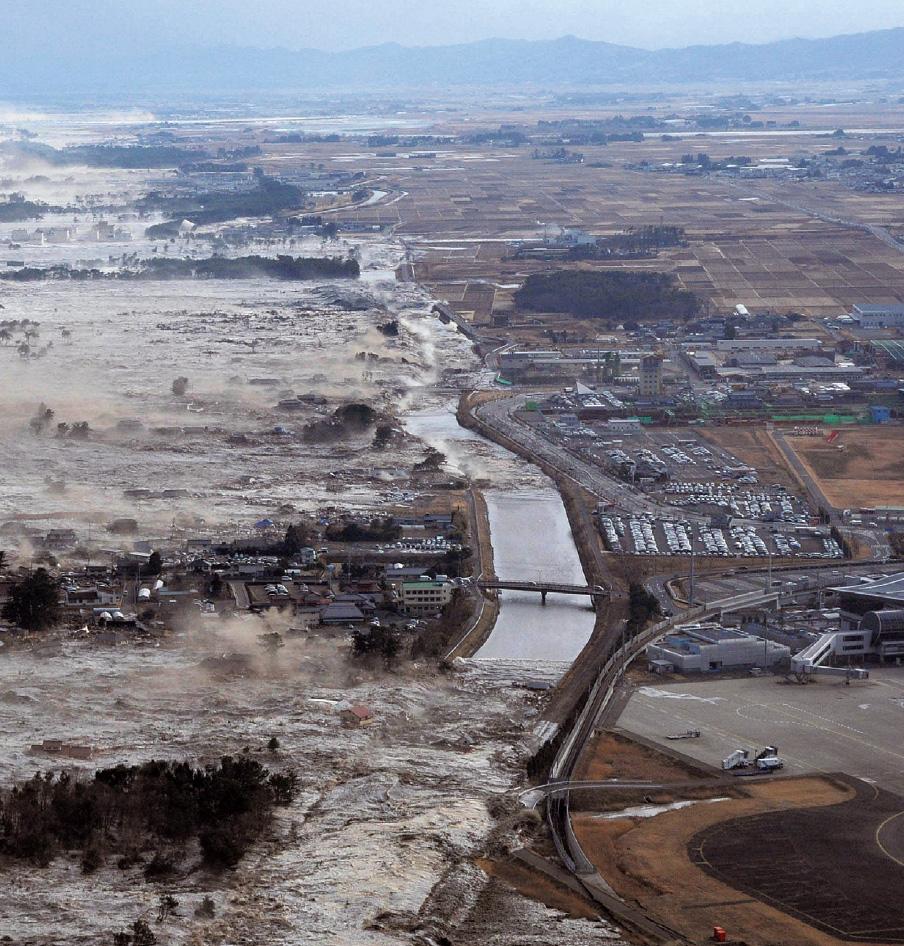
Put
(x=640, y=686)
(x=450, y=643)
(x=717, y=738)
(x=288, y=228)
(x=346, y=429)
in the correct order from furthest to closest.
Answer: (x=288, y=228), (x=346, y=429), (x=450, y=643), (x=640, y=686), (x=717, y=738)

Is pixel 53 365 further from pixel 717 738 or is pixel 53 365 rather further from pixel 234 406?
pixel 717 738

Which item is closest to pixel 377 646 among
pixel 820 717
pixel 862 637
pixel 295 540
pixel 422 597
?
pixel 422 597

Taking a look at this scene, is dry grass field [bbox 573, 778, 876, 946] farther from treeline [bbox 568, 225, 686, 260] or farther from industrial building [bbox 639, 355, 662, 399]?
treeline [bbox 568, 225, 686, 260]

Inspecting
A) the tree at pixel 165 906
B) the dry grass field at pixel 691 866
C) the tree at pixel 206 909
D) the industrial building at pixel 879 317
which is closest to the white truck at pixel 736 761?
the dry grass field at pixel 691 866

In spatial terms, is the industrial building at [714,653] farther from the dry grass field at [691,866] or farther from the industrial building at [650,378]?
the industrial building at [650,378]

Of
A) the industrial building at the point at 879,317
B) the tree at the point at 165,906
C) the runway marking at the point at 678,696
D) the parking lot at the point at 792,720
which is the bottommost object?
the tree at the point at 165,906

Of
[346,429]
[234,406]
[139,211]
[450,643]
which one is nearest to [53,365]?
[234,406]
